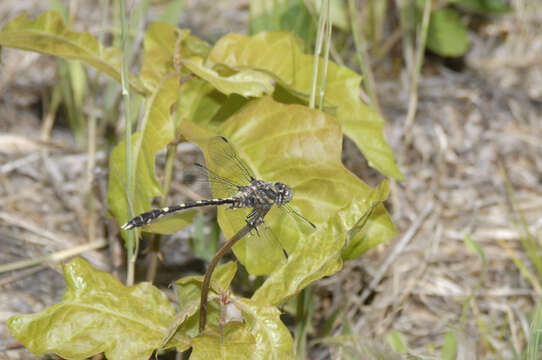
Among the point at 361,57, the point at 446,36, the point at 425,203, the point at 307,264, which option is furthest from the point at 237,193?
the point at 446,36

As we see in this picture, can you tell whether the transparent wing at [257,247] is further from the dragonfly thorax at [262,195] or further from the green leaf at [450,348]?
the green leaf at [450,348]

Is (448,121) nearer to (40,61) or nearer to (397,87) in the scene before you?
(397,87)

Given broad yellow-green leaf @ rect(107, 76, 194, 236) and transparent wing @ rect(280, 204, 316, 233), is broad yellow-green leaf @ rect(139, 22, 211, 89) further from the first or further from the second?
transparent wing @ rect(280, 204, 316, 233)

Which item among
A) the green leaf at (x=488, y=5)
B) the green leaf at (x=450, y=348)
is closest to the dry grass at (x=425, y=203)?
the green leaf at (x=450, y=348)

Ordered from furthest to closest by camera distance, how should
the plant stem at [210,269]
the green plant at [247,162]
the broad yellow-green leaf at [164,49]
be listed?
the broad yellow-green leaf at [164,49], the green plant at [247,162], the plant stem at [210,269]

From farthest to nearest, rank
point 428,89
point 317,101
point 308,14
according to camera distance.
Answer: point 428,89
point 308,14
point 317,101

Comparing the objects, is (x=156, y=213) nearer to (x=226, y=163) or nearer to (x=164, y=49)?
(x=226, y=163)

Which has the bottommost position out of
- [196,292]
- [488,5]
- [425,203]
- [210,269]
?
[425,203]

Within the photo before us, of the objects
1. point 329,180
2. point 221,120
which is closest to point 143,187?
point 221,120
